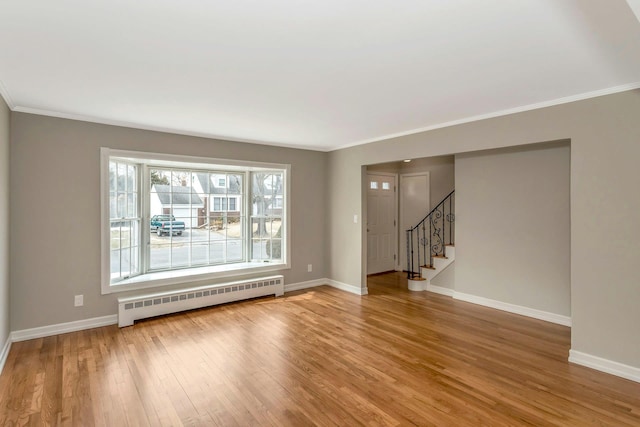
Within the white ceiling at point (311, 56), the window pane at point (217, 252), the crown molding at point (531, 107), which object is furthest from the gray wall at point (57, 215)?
the crown molding at point (531, 107)

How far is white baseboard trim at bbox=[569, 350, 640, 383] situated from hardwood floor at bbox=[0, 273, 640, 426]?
8 centimetres

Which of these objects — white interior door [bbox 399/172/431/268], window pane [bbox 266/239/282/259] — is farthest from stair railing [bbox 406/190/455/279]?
window pane [bbox 266/239/282/259]

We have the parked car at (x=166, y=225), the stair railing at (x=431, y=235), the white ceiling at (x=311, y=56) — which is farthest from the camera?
the stair railing at (x=431, y=235)

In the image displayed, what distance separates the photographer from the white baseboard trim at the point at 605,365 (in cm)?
279

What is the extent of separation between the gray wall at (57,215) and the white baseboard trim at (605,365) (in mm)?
5020

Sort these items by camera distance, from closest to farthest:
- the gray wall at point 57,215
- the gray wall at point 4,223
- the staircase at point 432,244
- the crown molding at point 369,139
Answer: the crown molding at point 369,139
the gray wall at point 4,223
the gray wall at point 57,215
the staircase at point 432,244

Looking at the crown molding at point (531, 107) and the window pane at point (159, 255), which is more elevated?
Result: the crown molding at point (531, 107)

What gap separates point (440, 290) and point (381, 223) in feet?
6.62

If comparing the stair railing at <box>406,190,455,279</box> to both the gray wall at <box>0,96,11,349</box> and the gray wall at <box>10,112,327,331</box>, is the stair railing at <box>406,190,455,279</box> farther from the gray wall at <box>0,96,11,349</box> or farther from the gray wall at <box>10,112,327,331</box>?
the gray wall at <box>0,96,11,349</box>

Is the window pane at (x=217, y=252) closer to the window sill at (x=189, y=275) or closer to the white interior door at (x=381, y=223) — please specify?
the window sill at (x=189, y=275)

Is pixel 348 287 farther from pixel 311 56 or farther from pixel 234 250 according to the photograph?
pixel 311 56

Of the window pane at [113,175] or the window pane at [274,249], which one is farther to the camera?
the window pane at [274,249]

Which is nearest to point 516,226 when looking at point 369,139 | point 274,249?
point 369,139

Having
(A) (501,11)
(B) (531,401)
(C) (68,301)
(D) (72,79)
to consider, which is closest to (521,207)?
(B) (531,401)
